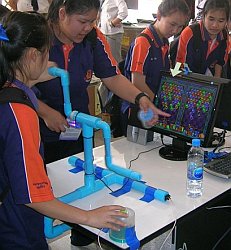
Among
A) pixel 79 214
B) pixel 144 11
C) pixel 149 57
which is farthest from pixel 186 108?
pixel 144 11

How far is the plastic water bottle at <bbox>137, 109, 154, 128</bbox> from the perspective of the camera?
1.85 meters

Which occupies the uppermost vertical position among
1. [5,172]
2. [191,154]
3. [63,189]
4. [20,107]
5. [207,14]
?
[207,14]

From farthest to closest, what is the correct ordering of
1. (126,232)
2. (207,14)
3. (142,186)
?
(207,14)
(142,186)
(126,232)

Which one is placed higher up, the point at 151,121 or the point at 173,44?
the point at 173,44

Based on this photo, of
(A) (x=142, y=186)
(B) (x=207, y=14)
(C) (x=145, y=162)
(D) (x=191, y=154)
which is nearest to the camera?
(A) (x=142, y=186)

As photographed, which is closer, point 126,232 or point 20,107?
point 20,107

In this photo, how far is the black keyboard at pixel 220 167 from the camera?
1604 millimetres

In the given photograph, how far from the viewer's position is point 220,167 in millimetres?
1648

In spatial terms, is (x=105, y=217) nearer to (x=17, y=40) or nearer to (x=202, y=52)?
(x=17, y=40)

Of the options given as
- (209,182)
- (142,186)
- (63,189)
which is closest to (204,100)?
(209,182)

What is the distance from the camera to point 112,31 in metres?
4.89

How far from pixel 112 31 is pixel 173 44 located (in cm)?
223

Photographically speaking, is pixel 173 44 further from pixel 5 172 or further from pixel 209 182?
pixel 5 172

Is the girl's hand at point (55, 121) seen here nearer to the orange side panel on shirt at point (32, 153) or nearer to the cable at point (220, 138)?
the orange side panel on shirt at point (32, 153)
